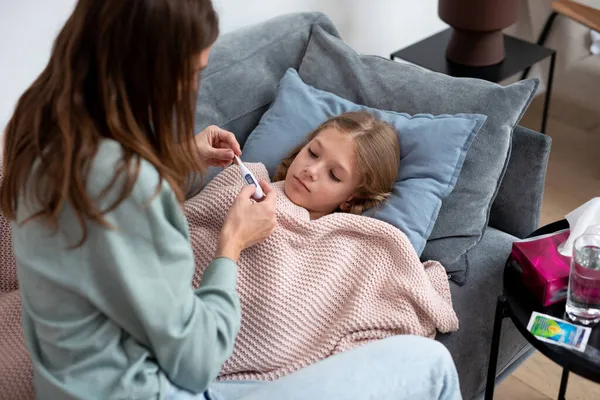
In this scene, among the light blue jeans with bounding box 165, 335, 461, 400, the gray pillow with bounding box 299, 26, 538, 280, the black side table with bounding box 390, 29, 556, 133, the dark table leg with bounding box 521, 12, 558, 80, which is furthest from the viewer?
the dark table leg with bounding box 521, 12, 558, 80

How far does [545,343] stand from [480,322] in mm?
280

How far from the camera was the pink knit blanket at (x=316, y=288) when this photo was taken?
1402mm

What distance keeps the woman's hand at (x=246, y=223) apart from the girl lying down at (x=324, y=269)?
113 mm

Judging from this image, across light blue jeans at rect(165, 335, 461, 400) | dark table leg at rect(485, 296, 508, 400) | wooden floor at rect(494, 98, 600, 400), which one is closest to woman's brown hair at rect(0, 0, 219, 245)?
light blue jeans at rect(165, 335, 461, 400)

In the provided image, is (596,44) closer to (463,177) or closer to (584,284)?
(463,177)

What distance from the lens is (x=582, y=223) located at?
59.1 inches

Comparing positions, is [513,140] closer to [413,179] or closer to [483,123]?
[483,123]

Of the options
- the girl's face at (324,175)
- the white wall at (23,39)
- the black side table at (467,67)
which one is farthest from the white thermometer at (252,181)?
the black side table at (467,67)

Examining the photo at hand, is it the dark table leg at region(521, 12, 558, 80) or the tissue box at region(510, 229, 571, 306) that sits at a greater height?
the tissue box at region(510, 229, 571, 306)

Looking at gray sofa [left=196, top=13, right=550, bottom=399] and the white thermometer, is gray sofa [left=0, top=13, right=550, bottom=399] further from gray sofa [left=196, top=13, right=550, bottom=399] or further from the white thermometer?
the white thermometer

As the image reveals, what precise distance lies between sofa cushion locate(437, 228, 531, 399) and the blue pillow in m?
0.16

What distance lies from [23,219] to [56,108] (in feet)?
0.55

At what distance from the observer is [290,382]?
117 cm

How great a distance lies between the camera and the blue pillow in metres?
1.63
